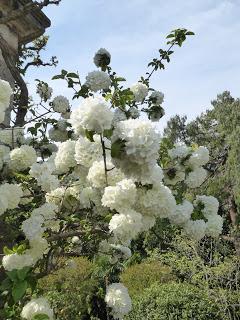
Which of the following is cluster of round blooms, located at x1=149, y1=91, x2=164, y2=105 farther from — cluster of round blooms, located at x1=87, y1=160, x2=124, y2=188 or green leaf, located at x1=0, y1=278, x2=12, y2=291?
green leaf, located at x1=0, y1=278, x2=12, y2=291

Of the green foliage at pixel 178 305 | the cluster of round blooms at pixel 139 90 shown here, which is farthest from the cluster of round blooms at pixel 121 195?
the green foliage at pixel 178 305

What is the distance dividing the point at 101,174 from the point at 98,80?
1475 millimetres

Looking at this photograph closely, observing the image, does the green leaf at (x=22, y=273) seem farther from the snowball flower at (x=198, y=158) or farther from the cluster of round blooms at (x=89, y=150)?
the snowball flower at (x=198, y=158)

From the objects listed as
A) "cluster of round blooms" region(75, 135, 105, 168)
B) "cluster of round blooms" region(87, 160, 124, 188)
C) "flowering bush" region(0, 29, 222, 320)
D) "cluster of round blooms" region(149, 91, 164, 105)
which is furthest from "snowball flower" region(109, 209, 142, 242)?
"cluster of round blooms" region(149, 91, 164, 105)

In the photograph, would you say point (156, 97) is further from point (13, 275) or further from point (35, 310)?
point (13, 275)

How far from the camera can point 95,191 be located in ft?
7.79

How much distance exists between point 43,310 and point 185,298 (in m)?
6.49

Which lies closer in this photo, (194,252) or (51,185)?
(51,185)

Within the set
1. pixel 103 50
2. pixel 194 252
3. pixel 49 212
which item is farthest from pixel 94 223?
pixel 194 252

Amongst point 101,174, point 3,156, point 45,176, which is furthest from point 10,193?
point 101,174

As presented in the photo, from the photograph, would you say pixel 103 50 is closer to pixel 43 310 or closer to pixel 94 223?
pixel 94 223

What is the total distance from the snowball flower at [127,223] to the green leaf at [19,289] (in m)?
0.43

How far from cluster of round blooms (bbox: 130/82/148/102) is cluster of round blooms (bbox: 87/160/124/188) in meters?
1.98

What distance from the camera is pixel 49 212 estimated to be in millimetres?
2518
